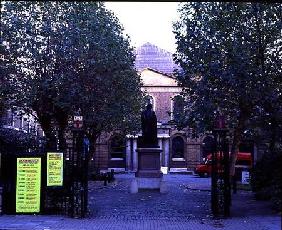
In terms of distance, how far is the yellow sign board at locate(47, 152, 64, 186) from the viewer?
52.3 ft

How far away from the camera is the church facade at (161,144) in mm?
53406

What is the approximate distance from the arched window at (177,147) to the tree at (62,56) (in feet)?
80.1

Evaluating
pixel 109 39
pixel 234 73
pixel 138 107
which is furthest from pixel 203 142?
pixel 234 73

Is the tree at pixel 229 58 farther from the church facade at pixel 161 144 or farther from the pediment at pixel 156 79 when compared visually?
the pediment at pixel 156 79

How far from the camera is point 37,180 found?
15891mm

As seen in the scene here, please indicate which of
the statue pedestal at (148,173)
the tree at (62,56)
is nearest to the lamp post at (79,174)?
the statue pedestal at (148,173)

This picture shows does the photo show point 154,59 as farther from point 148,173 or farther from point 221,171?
point 221,171

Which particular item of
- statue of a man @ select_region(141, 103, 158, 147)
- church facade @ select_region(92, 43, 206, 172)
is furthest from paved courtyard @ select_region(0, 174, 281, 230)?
church facade @ select_region(92, 43, 206, 172)

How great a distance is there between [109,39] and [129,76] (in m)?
→ 3.64

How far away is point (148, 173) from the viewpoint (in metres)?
25.0

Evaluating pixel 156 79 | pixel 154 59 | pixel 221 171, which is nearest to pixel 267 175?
pixel 221 171

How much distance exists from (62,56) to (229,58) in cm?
955

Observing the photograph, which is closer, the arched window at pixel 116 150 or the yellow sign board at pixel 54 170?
the yellow sign board at pixel 54 170

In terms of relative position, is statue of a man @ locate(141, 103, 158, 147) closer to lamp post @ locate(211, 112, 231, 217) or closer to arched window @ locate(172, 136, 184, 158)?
lamp post @ locate(211, 112, 231, 217)
